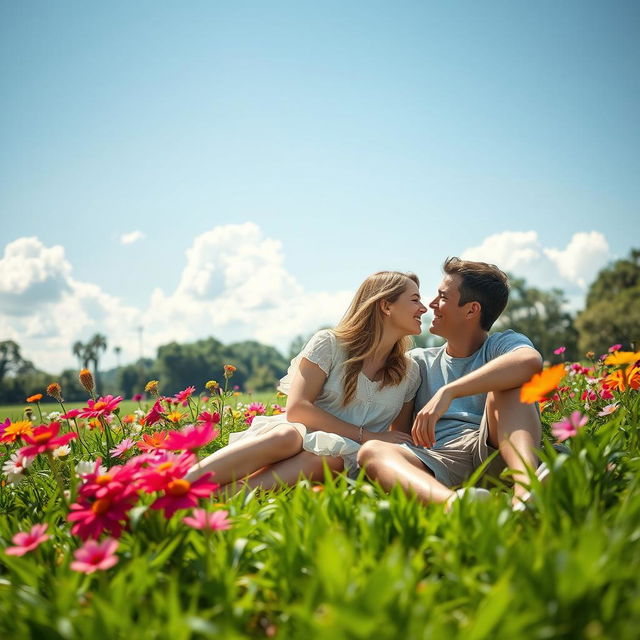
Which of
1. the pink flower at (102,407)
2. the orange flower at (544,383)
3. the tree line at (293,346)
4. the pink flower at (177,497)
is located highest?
the orange flower at (544,383)

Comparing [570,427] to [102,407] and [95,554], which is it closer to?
[95,554]

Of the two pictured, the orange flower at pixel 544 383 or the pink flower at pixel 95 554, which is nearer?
the pink flower at pixel 95 554

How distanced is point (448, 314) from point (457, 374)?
0.41 meters

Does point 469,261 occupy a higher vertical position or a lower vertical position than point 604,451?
higher

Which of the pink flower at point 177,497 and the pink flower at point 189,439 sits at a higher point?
the pink flower at point 189,439

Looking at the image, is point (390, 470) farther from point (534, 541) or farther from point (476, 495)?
point (534, 541)

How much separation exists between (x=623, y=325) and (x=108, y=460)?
122ft

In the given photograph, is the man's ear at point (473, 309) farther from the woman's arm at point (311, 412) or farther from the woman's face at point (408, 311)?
the woman's arm at point (311, 412)

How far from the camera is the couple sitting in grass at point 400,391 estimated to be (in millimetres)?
2877

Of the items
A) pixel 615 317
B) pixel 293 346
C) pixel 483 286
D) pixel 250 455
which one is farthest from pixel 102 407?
pixel 293 346

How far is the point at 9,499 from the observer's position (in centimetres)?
339

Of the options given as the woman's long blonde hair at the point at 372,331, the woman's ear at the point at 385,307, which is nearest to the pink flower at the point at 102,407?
the woman's long blonde hair at the point at 372,331

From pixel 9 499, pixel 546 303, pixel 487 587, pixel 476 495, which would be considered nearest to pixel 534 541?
pixel 487 587

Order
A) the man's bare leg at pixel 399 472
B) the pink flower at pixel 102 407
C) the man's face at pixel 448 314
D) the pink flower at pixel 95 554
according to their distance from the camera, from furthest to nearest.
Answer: the man's face at pixel 448 314, the pink flower at pixel 102 407, the man's bare leg at pixel 399 472, the pink flower at pixel 95 554
